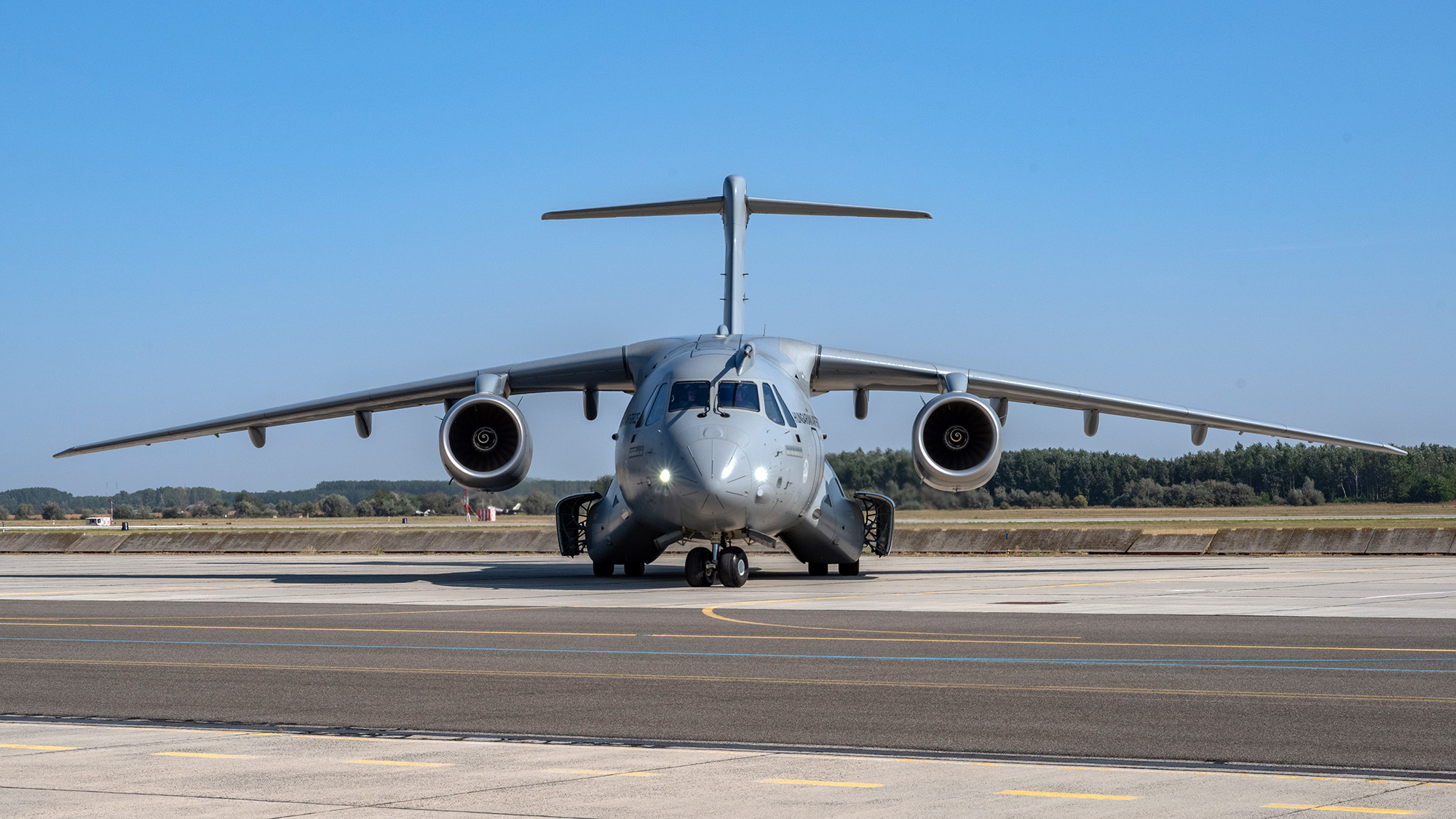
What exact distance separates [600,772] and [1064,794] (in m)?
1.95

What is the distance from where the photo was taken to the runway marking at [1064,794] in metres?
5.71

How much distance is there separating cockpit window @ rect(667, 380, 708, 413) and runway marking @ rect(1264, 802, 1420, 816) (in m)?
14.6

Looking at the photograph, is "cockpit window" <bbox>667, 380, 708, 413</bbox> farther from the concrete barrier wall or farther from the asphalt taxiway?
the concrete barrier wall

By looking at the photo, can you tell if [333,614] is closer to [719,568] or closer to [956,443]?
[719,568]

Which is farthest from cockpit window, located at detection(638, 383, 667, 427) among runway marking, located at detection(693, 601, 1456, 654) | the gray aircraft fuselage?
runway marking, located at detection(693, 601, 1456, 654)

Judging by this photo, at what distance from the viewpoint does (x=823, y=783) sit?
6.08 m

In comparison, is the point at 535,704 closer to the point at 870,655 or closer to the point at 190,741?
the point at 190,741

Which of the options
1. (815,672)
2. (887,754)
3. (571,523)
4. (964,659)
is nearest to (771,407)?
(571,523)

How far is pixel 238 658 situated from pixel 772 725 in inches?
208

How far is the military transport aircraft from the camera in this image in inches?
765

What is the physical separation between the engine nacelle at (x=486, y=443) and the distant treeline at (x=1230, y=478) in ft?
86.8

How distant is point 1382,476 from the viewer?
2808 inches

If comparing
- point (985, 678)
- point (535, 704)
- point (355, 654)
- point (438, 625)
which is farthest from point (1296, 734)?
point (438, 625)

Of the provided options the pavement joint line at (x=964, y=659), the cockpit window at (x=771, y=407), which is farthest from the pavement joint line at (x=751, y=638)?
the cockpit window at (x=771, y=407)
